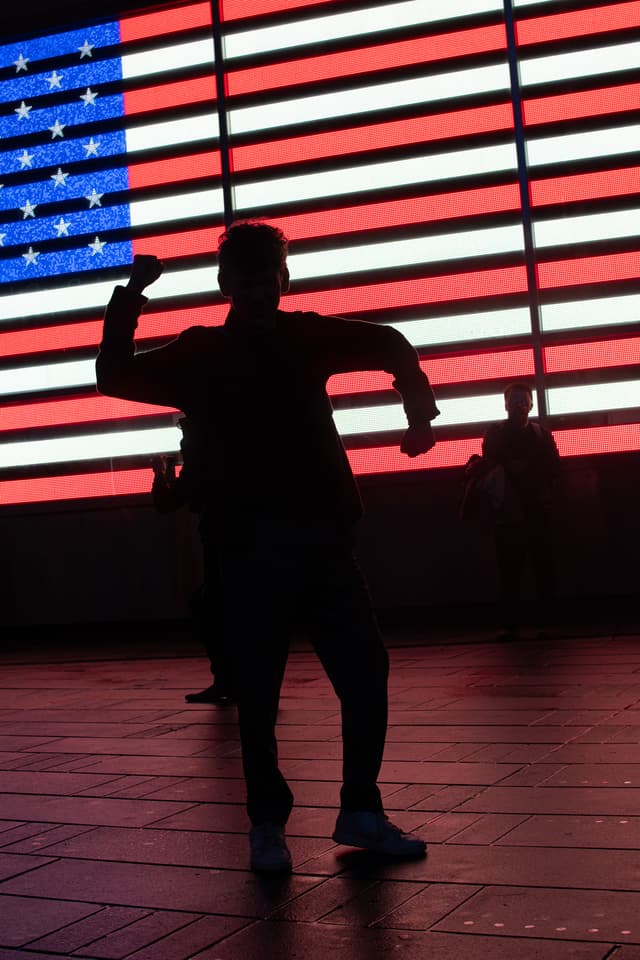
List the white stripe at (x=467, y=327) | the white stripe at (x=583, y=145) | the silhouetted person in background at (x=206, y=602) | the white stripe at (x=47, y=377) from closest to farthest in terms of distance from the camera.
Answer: the silhouetted person in background at (x=206, y=602) → the white stripe at (x=583, y=145) → the white stripe at (x=467, y=327) → the white stripe at (x=47, y=377)

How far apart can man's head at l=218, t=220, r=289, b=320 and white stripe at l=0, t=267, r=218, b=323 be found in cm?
753

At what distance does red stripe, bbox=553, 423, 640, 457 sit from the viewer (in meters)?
9.89

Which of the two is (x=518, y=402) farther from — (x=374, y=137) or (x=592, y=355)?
(x=374, y=137)

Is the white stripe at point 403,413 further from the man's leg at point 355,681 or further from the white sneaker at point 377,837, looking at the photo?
the white sneaker at point 377,837

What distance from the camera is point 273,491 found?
Result: 343 centimetres

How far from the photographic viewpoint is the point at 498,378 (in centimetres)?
1023

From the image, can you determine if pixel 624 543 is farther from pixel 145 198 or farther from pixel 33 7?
pixel 33 7

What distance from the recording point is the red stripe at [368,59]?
1045 cm

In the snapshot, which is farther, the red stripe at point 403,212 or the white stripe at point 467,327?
the red stripe at point 403,212

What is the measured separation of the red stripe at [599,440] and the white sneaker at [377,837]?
685cm

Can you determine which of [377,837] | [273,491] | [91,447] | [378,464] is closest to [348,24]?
[378,464]

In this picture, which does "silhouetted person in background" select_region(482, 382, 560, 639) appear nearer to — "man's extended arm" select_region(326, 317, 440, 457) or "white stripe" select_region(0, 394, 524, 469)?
"white stripe" select_region(0, 394, 524, 469)

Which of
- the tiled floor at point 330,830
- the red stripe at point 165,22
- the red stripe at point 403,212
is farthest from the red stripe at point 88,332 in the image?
the tiled floor at point 330,830

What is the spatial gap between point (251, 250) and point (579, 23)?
777cm
